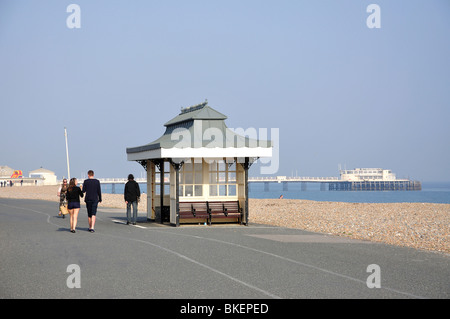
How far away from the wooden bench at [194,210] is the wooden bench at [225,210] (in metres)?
0.19

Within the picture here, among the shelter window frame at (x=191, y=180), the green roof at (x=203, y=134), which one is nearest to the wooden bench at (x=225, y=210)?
the shelter window frame at (x=191, y=180)

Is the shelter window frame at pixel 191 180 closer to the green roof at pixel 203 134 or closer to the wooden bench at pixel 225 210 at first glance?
the wooden bench at pixel 225 210

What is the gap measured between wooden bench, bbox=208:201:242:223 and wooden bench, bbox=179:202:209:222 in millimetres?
187

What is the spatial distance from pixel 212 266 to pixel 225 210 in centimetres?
1004

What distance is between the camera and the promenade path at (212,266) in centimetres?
857

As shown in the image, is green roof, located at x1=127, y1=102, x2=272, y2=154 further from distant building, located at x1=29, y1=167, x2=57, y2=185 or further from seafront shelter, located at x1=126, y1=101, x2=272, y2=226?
distant building, located at x1=29, y1=167, x2=57, y2=185

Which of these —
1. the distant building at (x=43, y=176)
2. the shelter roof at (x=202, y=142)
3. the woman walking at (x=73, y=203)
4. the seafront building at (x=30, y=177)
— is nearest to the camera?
the woman walking at (x=73, y=203)

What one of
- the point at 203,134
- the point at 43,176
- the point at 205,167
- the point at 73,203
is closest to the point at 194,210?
the point at 205,167

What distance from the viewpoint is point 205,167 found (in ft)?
68.6

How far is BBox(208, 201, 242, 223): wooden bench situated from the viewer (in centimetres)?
2077

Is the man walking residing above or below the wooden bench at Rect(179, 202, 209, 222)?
above

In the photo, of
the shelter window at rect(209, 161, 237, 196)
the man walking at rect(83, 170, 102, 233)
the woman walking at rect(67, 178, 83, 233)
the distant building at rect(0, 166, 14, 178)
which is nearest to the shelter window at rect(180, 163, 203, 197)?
the shelter window at rect(209, 161, 237, 196)
